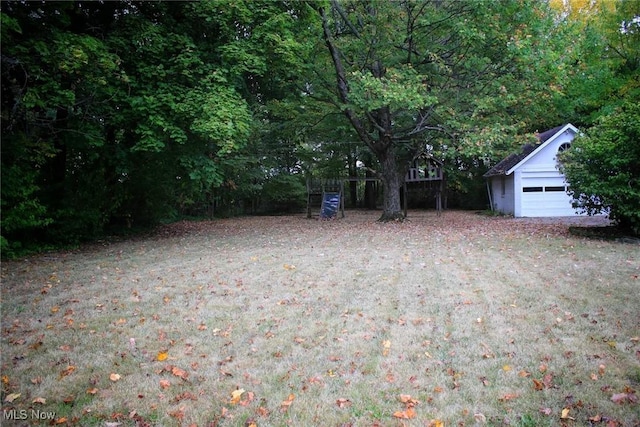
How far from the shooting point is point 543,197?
68.7ft

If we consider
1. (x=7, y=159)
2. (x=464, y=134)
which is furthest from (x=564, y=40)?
(x=7, y=159)

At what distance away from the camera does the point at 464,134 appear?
14289mm

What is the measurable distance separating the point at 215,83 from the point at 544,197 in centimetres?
1753

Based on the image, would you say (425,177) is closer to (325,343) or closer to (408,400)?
(325,343)

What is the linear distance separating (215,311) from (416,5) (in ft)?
41.8

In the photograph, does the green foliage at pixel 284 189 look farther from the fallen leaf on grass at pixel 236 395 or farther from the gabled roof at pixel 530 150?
the fallen leaf on grass at pixel 236 395

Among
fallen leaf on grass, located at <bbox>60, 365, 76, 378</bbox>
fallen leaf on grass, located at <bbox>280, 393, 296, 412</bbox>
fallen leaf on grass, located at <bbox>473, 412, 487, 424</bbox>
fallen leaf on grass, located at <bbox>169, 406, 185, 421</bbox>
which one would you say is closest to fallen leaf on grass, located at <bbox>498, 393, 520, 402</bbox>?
fallen leaf on grass, located at <bbox>473, 412, 487, 424</bbox>

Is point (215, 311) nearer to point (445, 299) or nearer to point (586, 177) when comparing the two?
point (445, 299)

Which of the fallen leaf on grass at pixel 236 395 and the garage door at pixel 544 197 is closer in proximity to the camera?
the fallen leaf on grass at pixel 236 395

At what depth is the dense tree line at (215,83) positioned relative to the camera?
876 cm

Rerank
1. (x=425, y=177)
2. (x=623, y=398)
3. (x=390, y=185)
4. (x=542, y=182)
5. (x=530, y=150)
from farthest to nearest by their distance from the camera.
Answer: (x=425, y=177) < (x=530, y=150) < (x=542, y=182) < (x=390, y=185) < (x=623, y=398)

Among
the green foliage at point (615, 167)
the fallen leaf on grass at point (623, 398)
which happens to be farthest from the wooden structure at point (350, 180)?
the fallen leaf on grass at point (623, 398)

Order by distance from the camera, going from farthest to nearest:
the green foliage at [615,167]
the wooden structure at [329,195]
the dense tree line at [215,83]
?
1. the wooden structure at [329,195]
2. the green foliage at [615,167]
3. the dense tree line at [215,83]

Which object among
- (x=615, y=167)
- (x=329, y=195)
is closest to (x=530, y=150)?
(x=329, y=195)
